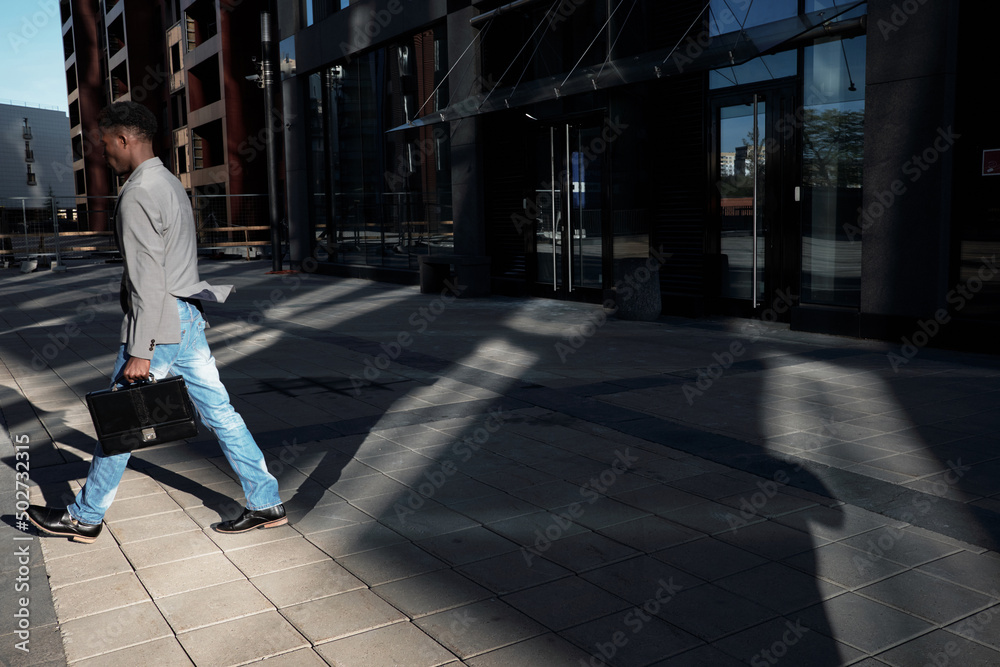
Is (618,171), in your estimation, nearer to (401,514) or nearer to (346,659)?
(401,514)

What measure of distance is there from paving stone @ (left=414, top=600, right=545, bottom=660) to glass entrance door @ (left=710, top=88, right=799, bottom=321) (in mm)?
8100

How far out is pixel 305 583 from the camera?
12.1 ft

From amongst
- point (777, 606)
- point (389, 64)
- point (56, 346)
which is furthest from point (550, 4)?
point (777, 606)

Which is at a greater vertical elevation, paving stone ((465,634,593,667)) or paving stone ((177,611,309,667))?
paving stone ((177,611,309,667))

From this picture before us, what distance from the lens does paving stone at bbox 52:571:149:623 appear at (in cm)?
347

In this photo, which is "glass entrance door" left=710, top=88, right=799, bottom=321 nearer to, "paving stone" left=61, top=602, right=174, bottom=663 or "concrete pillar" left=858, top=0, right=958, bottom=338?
"concrete pillar" left=858, top=0, right=958, bottom=338

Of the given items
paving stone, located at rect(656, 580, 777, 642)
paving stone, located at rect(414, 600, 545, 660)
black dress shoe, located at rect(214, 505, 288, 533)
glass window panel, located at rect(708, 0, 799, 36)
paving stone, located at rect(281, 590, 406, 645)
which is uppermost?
glass window panel, located at rect(708, 0, 799, 36)

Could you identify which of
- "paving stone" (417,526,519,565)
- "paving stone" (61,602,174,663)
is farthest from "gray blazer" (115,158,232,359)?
"paving stone" (417,526,519,565)

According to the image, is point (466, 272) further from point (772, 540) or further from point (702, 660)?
point (702, 660)

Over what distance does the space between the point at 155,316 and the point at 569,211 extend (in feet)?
35.4

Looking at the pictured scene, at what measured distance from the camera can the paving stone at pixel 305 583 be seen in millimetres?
3553

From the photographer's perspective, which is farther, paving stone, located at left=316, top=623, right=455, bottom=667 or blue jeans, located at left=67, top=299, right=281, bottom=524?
blue jeans, located at left=67, top=299, right=281, bottom=524

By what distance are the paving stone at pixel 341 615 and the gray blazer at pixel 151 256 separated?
1273mm

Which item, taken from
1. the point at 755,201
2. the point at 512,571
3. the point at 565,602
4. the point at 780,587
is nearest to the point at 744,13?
the point at 755,201
